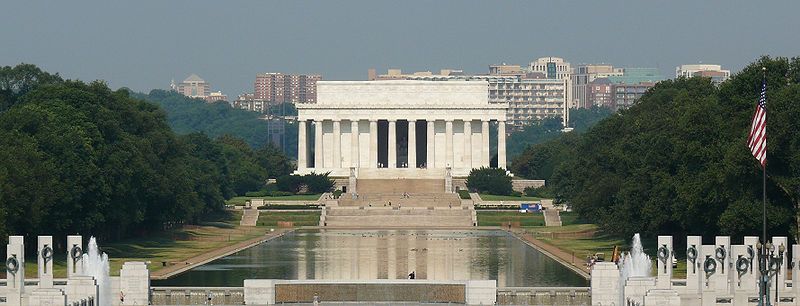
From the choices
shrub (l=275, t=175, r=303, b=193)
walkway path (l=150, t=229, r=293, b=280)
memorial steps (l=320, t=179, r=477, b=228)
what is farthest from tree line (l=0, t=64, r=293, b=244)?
shrub (l=275, t=175, r=303, b=193)

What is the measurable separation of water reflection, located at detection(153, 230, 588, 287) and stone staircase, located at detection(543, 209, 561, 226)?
13338 millimetres

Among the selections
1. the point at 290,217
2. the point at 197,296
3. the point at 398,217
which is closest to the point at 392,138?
the point at 398,217

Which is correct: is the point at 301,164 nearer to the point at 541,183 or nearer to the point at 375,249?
the point at 541,183

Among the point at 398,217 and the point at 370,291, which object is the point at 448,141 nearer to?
the point at 398,217

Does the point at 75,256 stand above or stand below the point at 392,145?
below

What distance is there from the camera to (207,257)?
9100 centimetres

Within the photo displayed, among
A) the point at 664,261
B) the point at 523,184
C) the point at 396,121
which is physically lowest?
the point at 664,261

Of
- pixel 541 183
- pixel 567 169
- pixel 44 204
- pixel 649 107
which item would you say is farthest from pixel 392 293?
pixel 541 183

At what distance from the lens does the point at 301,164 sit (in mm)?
175625

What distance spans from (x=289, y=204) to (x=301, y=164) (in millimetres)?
37968

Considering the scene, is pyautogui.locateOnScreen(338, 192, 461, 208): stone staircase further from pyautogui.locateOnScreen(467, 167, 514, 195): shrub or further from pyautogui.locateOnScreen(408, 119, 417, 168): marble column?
pyautogui.locateOnScreen(408, 119, 417, 168): marble column

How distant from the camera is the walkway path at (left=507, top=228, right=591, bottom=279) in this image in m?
80.9

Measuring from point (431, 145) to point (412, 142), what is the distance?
1.64m

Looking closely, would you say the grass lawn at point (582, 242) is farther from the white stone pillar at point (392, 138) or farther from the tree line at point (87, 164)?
the white stone pillar at point (392, 138)
